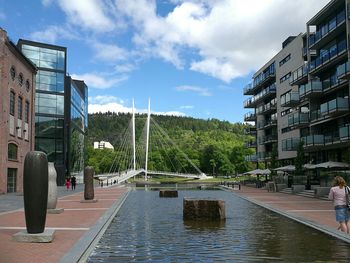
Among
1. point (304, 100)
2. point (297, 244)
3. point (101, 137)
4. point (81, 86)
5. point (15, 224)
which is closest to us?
point (297, 244)

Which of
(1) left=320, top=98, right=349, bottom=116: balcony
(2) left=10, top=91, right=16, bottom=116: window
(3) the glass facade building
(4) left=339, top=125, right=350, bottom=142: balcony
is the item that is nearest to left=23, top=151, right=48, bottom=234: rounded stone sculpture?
(4) left=339, top=125, right=350, bottom=142: balcony

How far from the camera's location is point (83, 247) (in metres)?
10.4

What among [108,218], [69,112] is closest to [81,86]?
[69,112]

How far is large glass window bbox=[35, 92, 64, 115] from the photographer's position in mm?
61431

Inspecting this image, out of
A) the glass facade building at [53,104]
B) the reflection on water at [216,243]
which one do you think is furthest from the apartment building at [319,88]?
the glass facade building at [53,104]

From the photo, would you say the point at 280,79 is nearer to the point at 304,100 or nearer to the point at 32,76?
the point at 304,100

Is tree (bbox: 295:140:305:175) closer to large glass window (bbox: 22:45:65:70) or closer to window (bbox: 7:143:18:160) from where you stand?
window (bbox: 7:143:18:160)

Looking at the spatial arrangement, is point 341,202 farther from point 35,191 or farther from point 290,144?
point 290,144

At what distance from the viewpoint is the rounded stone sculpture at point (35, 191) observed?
460 inches

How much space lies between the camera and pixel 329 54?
138 ft

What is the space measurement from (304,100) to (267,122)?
20630 millimetres

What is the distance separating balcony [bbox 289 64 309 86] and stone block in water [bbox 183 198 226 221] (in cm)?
3442

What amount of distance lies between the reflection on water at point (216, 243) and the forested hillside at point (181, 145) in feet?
289

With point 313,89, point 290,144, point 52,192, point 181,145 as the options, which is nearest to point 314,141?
point 313,89
